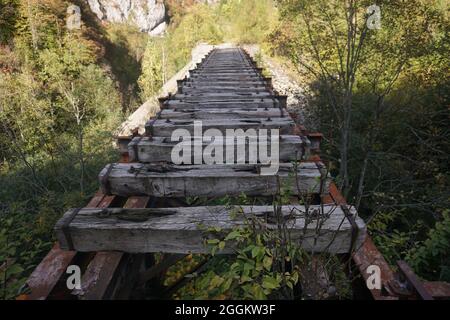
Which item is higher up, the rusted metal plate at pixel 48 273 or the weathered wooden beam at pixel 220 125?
the weathered wooden beam at pixel 220 125

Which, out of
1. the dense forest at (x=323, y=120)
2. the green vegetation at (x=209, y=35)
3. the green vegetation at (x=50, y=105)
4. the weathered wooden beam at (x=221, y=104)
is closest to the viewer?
the dense forest at (x=323, y=120)

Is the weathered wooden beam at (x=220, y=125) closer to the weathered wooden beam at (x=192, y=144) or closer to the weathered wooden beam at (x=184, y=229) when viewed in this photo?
the weathered wooden beam at (x=192, y=144)

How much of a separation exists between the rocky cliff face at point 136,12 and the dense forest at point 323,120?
30.2 metres

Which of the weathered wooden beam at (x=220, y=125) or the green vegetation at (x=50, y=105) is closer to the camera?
the weathered wooden beam at (x=220, y=125)

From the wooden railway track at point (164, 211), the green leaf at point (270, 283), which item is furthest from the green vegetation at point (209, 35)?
the green leaf at point (270, 283)

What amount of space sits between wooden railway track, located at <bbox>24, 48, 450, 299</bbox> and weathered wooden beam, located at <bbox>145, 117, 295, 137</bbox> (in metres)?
0.01

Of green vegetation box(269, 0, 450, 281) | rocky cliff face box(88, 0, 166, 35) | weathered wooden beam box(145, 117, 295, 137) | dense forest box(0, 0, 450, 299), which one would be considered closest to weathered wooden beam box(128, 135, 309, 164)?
weathered wooden beam box(145, 117, 295, 137)

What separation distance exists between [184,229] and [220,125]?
1.87 metres

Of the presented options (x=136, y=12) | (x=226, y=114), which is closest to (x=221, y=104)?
(x=226, y=114)

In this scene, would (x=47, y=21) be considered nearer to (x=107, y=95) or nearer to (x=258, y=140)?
(x=107, y=95)

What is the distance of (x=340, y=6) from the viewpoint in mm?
5742

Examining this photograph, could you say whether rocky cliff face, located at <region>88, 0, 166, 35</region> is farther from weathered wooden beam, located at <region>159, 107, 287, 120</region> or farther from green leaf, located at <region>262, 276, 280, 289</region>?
green leaf, located at <region>262, 276, 280, 289</region>

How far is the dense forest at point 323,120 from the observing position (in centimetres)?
359
